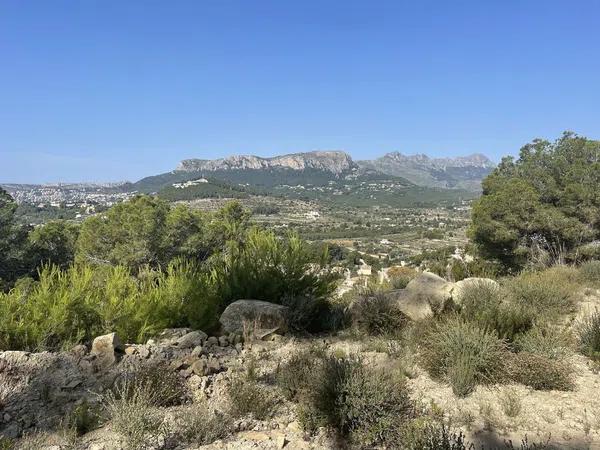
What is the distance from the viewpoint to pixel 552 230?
60.4 ft

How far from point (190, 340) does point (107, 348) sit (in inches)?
39.0

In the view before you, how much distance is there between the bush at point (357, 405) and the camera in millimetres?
3604

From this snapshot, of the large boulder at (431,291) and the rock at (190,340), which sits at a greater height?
the large boulder at (431,291)

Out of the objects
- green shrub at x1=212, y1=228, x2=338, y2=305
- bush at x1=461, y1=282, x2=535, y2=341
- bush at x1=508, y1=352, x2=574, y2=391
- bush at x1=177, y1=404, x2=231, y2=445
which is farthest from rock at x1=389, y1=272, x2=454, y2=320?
bush at x1=177, y1=404, x2=231, y2=445

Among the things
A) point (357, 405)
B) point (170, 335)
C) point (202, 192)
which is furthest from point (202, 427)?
point (202, 192)

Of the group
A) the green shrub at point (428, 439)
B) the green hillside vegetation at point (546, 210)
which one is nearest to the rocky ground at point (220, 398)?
the green shrub at point (428, 439)

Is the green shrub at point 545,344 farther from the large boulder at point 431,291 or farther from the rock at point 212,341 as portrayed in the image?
the rock at point 212,341

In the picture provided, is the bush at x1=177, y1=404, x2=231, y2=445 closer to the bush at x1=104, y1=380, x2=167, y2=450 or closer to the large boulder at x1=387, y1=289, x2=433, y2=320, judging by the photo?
the bush at x1=104, y1=380, x2=167, y2=450

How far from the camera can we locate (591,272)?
10625 mm

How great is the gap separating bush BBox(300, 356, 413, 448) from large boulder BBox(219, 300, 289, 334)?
2108 millimetres

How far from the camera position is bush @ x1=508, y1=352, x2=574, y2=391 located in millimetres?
4598

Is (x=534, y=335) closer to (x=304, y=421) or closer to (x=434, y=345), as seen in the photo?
(x=434, y=345)

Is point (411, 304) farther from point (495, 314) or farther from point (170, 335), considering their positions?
point (170, 335)

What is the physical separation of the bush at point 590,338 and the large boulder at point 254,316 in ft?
13.2
